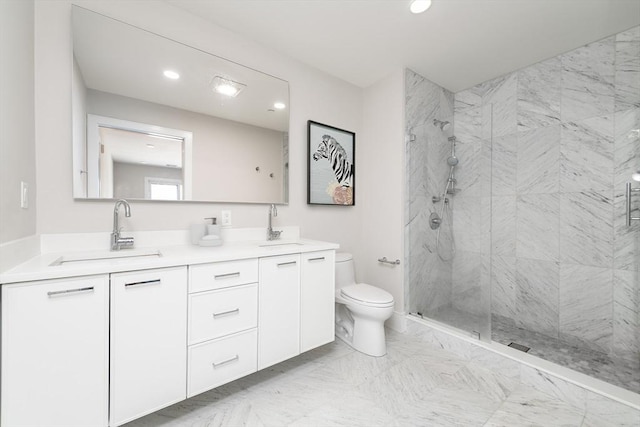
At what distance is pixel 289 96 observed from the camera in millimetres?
2209

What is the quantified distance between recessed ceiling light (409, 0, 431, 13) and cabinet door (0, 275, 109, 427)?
2307 mm

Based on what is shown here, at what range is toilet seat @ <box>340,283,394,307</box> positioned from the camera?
1.90m

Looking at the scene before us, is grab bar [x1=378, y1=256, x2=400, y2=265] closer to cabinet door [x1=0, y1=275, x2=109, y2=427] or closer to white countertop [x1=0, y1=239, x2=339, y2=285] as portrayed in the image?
white countertop [x1=0, y1=239, x2=339, y2=285]

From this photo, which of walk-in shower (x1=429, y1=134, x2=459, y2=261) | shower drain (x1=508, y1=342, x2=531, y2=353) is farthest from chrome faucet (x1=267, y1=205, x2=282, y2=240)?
shower drain (x1=508, y1=342, x2=531, y2=353)

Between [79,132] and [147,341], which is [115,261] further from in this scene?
[79,132]

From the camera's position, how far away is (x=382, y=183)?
2549 millimetres

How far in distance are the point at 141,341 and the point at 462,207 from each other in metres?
2.96

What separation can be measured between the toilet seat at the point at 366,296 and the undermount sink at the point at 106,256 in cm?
135

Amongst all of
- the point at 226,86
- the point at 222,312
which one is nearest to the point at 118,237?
the point at 222,312

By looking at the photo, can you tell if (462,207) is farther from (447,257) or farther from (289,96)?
(289,96)

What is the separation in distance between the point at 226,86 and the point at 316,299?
1.69 meters

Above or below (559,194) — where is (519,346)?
below

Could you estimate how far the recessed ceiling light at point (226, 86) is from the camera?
6.06 feet

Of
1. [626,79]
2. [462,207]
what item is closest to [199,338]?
[462,207]
